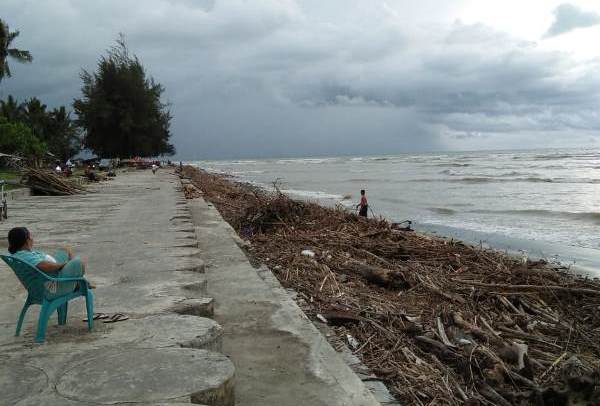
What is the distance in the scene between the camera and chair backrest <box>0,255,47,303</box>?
3.29m

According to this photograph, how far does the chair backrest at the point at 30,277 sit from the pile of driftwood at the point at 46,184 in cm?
1563

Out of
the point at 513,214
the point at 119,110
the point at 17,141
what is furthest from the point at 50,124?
the point at 513,214

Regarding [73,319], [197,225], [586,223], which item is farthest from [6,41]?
[73,319]

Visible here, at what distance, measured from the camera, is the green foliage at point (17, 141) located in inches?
1318

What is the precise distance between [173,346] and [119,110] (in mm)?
49345

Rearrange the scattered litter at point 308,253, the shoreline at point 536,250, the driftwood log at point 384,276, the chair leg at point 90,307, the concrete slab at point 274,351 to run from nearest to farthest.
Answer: the concrete slab at point 274,351
the chair leg at point 90,307
the driftwood log at point 384,276
the scattered litter at point 308,253
the shoreline at point 536,250

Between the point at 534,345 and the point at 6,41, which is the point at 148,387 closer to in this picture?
the point at 534,345

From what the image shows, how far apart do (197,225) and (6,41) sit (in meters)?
38.0

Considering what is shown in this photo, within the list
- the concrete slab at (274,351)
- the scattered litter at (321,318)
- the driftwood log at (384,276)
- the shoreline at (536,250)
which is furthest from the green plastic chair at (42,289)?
the shoreline at (536,250)

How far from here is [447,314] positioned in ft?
17.4

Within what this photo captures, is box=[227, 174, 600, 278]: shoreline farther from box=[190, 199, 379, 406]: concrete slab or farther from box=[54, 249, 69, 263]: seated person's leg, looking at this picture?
box=[54, 249, 69, 263]: seated person's leg

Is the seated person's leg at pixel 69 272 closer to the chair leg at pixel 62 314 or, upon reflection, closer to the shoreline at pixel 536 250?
the chair leg at pixel 62 314

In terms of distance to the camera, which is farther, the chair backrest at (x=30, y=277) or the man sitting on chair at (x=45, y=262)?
the man sitting on chair at (x=45, y=262)

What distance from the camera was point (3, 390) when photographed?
274 centimetres
